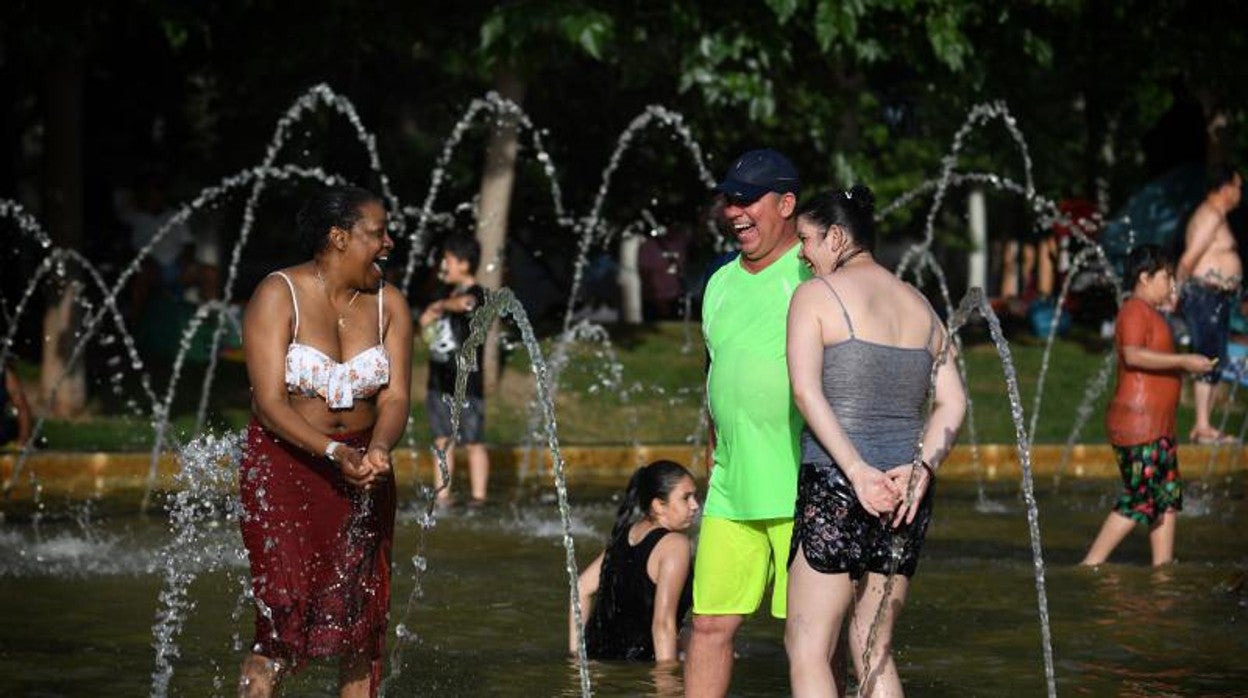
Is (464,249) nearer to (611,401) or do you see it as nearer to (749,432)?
(611,401)

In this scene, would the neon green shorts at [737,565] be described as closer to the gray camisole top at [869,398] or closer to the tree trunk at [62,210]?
the gray camisole top at [869,398]

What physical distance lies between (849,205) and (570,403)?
12407 mm

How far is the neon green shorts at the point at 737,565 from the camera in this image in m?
7.20

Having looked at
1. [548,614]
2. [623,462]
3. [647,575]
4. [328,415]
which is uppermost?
[328,415]

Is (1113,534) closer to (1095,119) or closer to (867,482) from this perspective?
(867,482)

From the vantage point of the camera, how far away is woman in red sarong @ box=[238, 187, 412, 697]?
7043mm

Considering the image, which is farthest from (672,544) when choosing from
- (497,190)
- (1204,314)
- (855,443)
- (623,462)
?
(497,190)

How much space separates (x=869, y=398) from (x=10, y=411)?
7.68 m

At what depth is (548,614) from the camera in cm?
1020

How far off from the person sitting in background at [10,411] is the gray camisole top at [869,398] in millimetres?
7330

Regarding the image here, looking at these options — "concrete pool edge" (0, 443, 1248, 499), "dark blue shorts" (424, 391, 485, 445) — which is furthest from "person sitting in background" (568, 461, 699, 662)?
"concrete pool edge" (0, 443, 1248, 499)

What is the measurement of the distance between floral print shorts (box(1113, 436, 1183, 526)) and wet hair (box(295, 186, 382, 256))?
4.91 meters

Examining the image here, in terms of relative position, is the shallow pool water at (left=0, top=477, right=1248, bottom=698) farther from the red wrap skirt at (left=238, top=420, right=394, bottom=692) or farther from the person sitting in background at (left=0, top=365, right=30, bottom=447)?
the red wrap skirt at (left=238, top=420, right=394, bottom=692)

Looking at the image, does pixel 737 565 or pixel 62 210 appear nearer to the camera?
pixel 737 565
